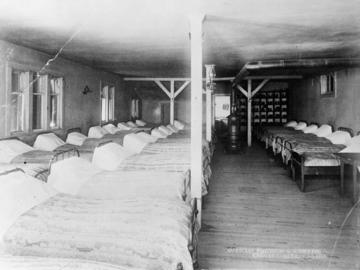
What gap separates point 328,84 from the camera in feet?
35.7

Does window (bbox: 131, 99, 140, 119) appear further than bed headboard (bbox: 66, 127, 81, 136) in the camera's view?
Yes

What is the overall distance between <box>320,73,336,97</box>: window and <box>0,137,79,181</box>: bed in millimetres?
7500

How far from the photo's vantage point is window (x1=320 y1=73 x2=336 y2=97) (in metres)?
10.1

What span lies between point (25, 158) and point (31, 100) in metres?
2.01

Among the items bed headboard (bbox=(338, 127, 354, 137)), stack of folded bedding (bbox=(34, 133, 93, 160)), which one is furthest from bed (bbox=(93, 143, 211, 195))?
bed headboard (bbox=(338, 127, 354, 137))

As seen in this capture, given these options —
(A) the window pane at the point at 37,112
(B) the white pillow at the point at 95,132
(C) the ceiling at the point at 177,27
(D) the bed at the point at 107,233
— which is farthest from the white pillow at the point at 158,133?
(D) the bed at the point at 107,233

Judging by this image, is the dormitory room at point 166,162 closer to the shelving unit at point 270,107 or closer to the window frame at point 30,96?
the window frame at point 30,96

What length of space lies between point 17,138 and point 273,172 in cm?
531

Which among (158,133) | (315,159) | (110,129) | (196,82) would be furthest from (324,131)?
(196,82)

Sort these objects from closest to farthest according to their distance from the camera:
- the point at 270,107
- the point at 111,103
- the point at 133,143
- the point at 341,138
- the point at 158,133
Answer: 1. the point at 133,143
2. the point at 341,138
3. the point at 158,133
4. the point at 111,103
5. the point at 270,107

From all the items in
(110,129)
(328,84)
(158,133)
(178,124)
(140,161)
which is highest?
(328,84)

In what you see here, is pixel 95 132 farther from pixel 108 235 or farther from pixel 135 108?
pixel 108 235

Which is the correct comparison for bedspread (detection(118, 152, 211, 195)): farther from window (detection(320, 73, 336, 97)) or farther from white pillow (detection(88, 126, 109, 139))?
window (detection(320, 73, 336, 97))

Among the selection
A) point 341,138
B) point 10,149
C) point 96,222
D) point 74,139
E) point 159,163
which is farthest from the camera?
point 74,139
